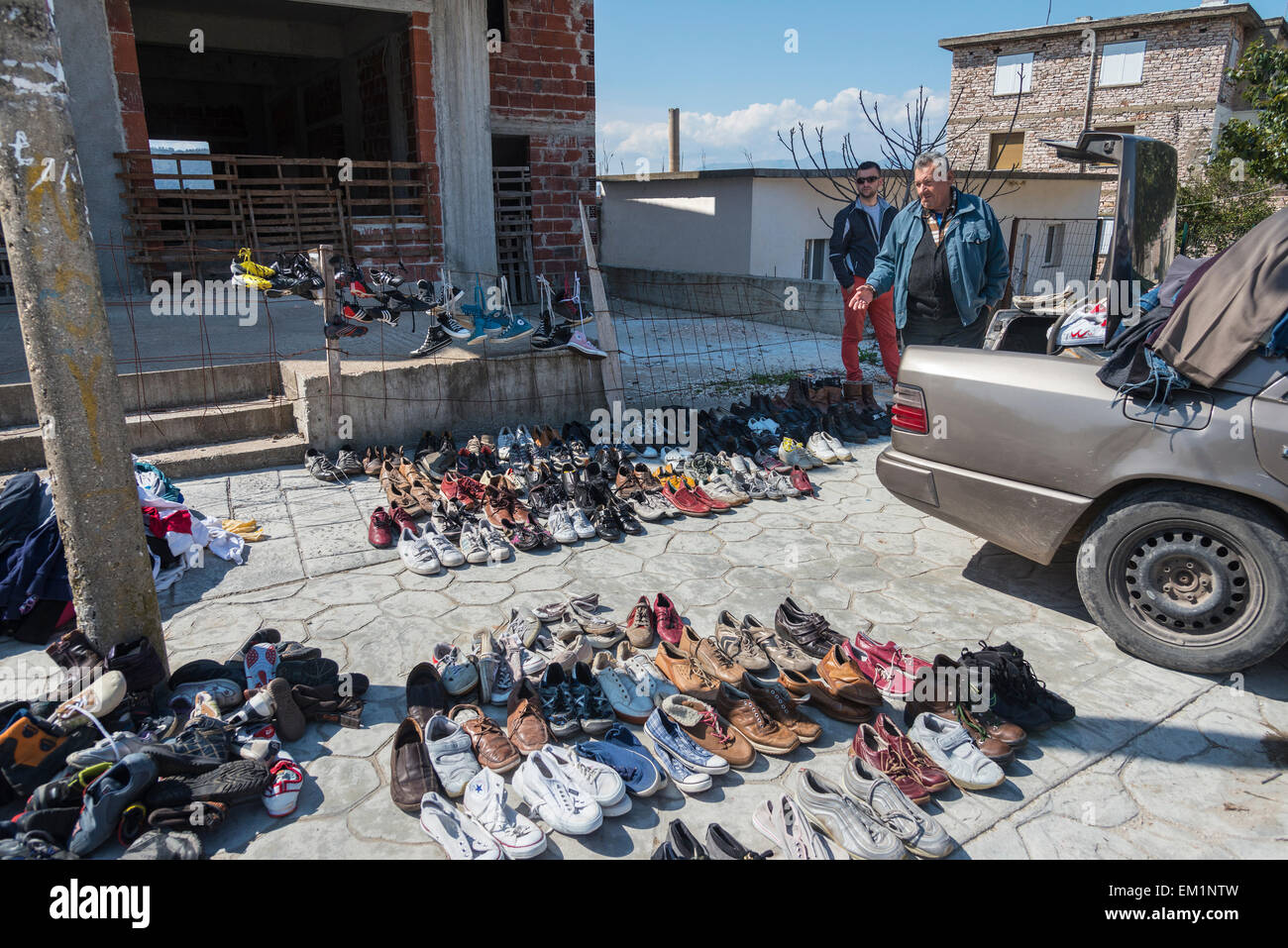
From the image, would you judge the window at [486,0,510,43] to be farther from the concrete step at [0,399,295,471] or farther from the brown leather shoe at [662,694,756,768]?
the brown leather shoe at [662,694,756,768]

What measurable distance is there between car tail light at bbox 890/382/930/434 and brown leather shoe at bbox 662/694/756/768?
1924 millimetres

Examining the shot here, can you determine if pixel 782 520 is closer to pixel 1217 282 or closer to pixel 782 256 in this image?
pixel 1217 282

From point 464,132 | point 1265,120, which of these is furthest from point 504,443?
point 1265,120

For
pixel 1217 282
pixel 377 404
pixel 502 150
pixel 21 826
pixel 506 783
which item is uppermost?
pixel 502 150

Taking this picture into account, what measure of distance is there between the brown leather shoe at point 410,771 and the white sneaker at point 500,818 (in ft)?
0.50

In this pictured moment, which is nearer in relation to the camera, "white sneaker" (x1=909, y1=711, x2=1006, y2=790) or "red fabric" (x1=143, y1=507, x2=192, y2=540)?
"white sneaker" (x1=909, y1=711, x2=1006, y2=790)

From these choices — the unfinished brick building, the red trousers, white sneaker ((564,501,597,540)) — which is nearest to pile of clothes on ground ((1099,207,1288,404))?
white sneaker ((564,501,597,540))

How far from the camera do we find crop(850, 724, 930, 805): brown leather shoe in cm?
278

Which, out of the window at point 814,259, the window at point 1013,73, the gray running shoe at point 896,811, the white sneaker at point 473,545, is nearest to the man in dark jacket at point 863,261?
the white sneaker at point 473,545

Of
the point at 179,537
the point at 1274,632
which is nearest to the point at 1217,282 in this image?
the point at 1274,632

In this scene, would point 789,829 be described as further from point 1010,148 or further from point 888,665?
point 1010,148

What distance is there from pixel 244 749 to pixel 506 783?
95 cm

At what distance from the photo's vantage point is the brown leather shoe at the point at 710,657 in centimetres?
345

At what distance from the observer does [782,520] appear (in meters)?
5.47
